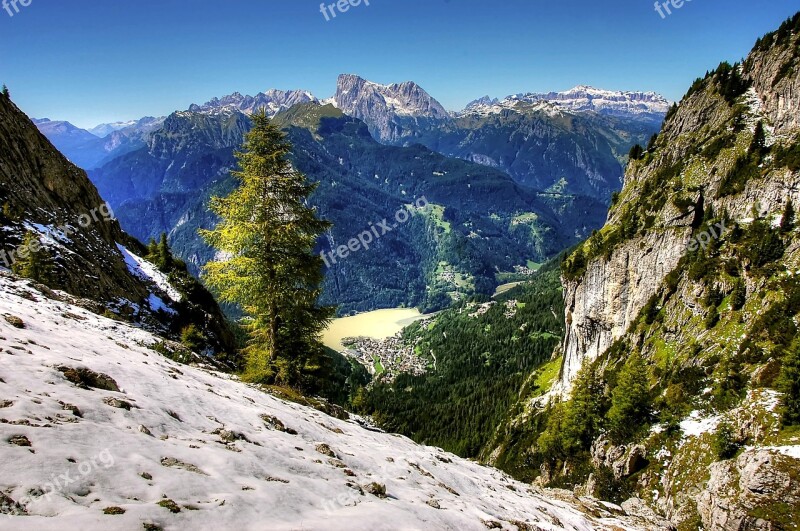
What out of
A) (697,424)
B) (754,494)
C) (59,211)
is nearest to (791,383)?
(697,424)

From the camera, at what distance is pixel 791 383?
3588 cm

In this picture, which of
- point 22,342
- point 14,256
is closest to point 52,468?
point 22,342

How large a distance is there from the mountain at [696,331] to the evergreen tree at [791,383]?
0.14 meters

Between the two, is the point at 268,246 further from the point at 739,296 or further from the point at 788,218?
the point at 788,218

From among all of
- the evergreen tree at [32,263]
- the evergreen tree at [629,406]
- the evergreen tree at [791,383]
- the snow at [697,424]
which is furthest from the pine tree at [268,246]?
the evergreen tree at [629,406]

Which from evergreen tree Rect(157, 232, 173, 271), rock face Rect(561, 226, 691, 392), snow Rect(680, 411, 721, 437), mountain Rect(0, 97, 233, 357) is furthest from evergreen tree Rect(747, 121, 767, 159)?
evergreen tree Rect(157, 232, 173, 271)

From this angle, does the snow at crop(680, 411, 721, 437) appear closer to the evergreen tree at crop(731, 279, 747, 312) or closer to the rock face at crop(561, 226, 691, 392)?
the evergreen tree at crop(731, 279, 747, 312)

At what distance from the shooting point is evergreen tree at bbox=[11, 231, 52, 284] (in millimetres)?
29344

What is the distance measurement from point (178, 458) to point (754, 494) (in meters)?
31.5

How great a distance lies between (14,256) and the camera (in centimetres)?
3056

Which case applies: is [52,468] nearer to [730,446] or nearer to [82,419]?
[82,419]

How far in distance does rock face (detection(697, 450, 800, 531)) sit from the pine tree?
27.1m

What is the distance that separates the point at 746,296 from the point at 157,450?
228 ft

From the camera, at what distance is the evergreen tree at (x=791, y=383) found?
33906 mm
